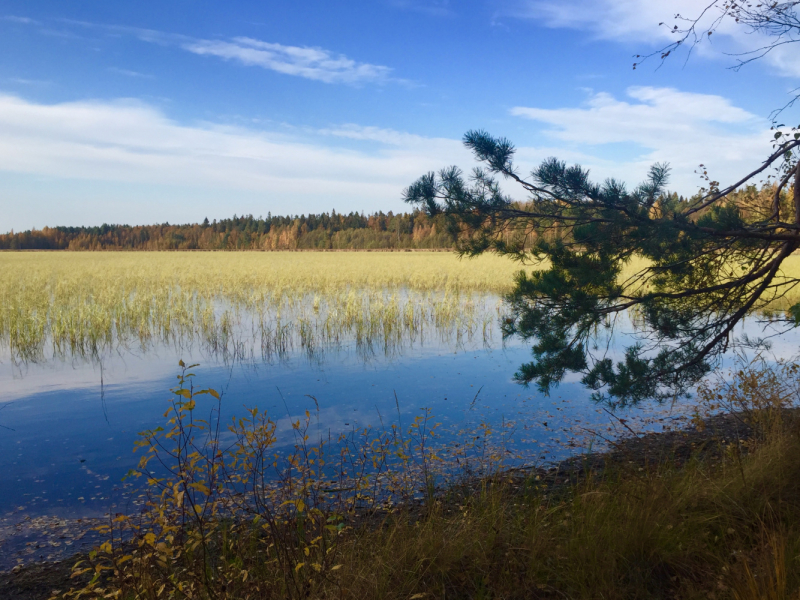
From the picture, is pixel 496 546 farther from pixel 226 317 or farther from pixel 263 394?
pixel 226 317

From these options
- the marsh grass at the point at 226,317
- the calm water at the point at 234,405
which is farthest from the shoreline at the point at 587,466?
the marsh grass at the point at 226,317

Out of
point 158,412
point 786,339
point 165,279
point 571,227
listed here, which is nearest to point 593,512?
point 571,227

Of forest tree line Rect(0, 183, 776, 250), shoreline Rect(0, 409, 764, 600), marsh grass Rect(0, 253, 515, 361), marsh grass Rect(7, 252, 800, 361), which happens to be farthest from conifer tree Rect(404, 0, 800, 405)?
forest tree line Rect(0, 183, 776, 250)

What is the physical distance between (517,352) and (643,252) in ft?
20.5

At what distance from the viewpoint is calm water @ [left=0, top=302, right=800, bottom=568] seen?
5.07m

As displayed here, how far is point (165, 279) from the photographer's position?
2238 centimetres

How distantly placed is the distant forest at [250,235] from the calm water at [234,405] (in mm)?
73103

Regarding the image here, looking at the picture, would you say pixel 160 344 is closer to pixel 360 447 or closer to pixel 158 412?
pixel 158 412

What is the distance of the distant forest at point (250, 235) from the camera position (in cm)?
9069

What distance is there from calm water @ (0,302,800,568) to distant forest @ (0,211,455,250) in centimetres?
7310

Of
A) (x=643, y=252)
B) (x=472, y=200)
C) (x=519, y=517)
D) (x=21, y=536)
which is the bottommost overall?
(x=21, y=536)

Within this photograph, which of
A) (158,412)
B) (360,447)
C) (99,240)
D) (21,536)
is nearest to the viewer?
(21,536)

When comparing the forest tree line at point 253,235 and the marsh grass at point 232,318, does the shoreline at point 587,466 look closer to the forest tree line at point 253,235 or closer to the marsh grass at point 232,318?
the marsh grass at point 232,318

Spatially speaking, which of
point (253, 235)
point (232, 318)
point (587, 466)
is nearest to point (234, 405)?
point (587, 466)
